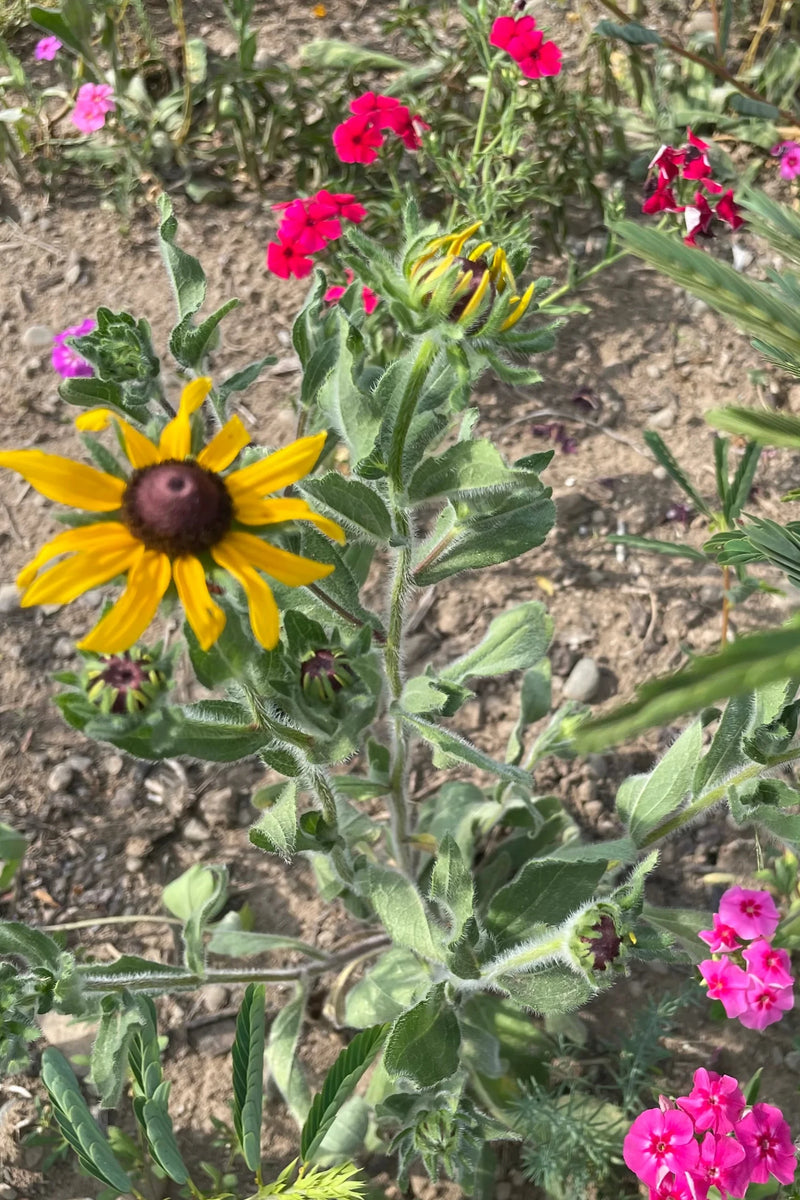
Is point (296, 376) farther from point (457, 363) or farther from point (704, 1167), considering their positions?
point (704, 1167)

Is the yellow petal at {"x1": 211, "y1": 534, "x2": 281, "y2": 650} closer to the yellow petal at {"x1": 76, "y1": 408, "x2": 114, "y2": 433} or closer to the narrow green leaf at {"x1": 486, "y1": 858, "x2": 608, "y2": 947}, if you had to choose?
the yellow petal at {"x1": 76, "y1": 408, "x2": 114, "y2": 433}

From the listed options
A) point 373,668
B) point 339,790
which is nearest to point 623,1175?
point 339,790

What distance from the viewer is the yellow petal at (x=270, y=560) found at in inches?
48.4

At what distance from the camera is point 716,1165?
173 cm

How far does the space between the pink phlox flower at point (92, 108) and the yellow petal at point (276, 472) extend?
3022mm

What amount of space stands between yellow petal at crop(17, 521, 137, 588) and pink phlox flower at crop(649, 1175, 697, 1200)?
4.85 ft

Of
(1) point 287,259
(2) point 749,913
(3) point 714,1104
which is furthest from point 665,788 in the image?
(1) point 287,259

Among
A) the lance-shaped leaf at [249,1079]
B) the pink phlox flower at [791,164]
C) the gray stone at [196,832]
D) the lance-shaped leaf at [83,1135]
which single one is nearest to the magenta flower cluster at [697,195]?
the pink phlox flower at [791,164]

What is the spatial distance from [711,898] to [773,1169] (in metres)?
0.93

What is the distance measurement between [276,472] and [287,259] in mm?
1803

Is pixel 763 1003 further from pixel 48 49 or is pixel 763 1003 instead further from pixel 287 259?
pixel 48 49

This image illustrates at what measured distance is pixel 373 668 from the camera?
1921 millimetres

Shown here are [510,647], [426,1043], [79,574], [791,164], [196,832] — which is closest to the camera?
[79,574]

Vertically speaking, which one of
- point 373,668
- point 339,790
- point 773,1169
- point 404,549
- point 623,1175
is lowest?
point 623,1175
